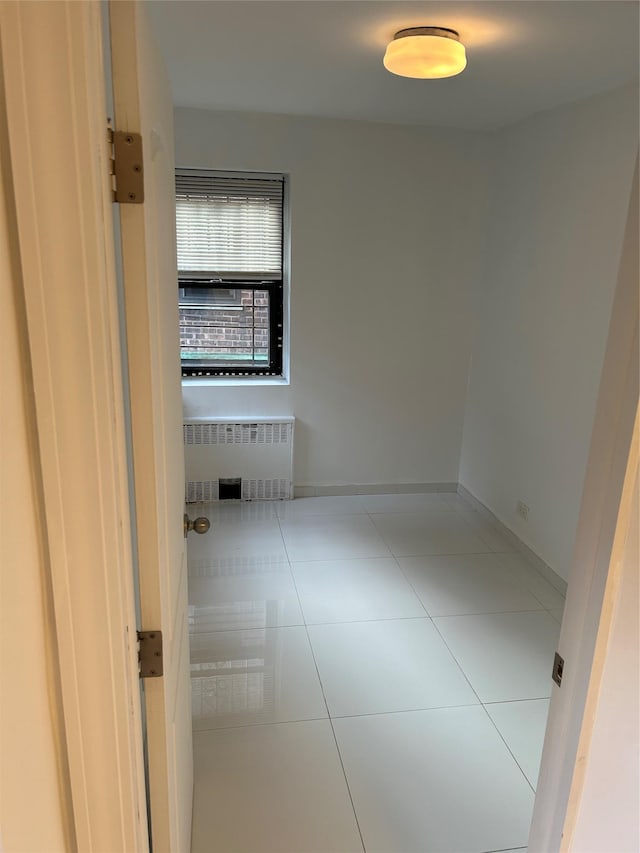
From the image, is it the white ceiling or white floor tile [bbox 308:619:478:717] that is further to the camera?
white floor tile [bbox 308:619:478:717]

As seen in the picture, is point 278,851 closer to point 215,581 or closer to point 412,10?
point 215,581

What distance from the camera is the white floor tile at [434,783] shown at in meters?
1.70

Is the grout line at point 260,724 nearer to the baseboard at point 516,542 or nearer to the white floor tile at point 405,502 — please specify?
the baseboard at point 516,542

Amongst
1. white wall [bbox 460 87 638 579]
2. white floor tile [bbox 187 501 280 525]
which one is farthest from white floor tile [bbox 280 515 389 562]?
white wall [bbox 460 87 638 579]

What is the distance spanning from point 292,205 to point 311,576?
218cm

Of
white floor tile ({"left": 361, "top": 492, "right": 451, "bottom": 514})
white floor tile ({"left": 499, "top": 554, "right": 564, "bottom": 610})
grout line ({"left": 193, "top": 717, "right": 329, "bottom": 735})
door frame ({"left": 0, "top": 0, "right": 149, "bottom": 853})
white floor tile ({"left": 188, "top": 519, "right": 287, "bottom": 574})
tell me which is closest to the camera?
door frame ({"left": 0, "top": 0, "right": 149, "bottom": 853})

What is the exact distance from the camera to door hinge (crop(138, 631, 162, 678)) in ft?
3.27

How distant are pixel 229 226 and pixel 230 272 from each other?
0.28 metres

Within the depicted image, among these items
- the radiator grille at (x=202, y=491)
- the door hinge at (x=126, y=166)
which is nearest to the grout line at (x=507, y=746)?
the door hinge at (x=126, y=166)

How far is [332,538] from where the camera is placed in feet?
11.5

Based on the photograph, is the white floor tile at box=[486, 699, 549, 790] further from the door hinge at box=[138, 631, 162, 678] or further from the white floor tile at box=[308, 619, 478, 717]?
the door hinge at box=[138, 631, 162, 678]

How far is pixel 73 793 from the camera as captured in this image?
0.93 metres

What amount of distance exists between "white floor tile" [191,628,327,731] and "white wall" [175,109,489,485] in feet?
5.38

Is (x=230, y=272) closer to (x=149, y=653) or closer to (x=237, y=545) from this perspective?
(x=237, y=545)
